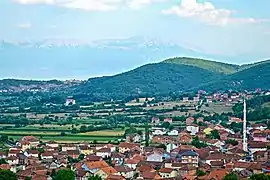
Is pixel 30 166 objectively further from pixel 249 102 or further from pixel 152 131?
pixel 249 102

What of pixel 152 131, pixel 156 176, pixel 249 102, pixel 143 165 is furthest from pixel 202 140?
pixel 249 102

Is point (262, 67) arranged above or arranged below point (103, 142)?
above

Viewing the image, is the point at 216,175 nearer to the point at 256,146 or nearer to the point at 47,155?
the point at 256,146

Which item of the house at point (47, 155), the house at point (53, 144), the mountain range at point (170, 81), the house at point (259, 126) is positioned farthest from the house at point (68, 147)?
the mountain range at point (170, 81)

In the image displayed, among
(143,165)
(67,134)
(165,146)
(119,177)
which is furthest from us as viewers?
(67,134)

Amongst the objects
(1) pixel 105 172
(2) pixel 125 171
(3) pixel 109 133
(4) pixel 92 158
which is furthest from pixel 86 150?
(3) pixel 109 133

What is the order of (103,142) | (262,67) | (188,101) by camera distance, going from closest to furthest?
(103,142) < (188,101) < (262,67)
